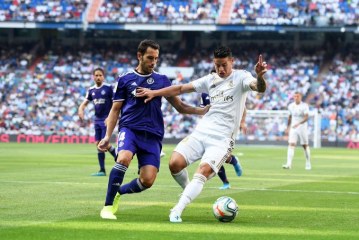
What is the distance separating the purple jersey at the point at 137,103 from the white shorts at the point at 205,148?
541 millimetres

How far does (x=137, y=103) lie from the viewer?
42.0 ft

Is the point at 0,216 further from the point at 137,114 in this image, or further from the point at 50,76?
the point at 50,76

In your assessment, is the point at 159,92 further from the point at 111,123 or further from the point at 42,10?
the point at 42,10

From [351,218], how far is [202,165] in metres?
2.40

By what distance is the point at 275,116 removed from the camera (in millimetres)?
57000

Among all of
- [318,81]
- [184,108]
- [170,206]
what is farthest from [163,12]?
[184,108]

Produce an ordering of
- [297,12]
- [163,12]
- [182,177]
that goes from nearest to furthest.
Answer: [182,177] < [297,12] < [163,12]

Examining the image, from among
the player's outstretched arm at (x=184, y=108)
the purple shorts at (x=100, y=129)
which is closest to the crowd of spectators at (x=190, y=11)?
the purple shorts at (x=100, y=129)

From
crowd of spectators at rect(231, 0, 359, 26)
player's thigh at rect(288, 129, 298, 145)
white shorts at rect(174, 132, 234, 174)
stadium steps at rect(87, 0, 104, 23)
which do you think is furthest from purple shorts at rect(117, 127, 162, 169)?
stadium steps at rect(87, 0, 104, 23)

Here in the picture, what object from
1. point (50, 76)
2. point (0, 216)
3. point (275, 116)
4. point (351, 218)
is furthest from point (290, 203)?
point (50, 76)

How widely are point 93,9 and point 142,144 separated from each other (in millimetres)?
54349

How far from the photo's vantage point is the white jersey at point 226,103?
41.8 ft

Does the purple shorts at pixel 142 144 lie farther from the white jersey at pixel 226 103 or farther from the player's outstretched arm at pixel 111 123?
the white jersey at pixel 226 103

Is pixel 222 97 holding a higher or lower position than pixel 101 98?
higher
